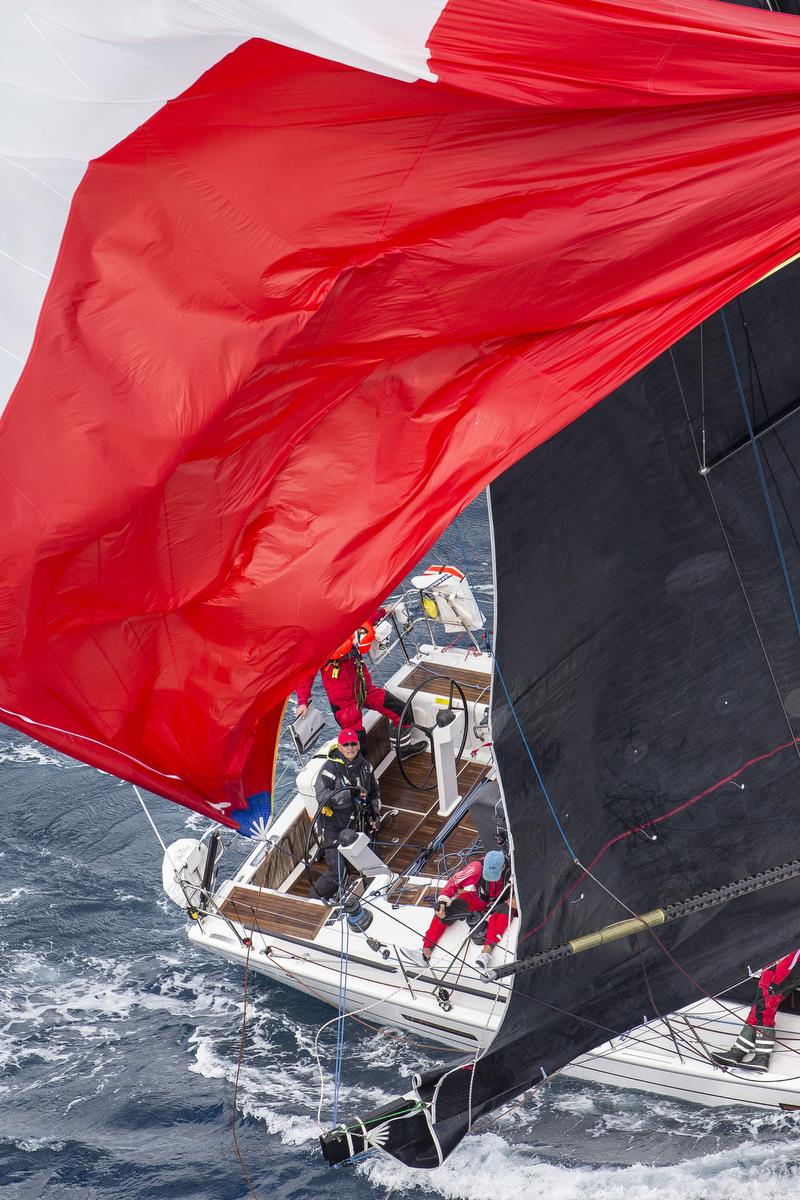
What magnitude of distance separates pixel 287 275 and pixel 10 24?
170cm

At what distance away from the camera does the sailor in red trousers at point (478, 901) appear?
11070mm

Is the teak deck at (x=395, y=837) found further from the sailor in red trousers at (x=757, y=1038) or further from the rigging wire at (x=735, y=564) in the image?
the rigging wire at (x=735, y=564)

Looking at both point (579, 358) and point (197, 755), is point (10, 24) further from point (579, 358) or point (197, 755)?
point (197, 755)

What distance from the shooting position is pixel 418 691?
47.5 ft

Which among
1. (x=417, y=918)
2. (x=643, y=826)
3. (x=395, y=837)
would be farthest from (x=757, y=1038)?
(x=395, y=837)

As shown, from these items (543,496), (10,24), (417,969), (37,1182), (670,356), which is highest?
(10,24)

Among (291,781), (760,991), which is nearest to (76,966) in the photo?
(291,781)

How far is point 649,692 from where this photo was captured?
7.94 metres

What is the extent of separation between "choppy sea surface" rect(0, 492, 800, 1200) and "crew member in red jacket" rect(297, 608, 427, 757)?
3.13 metres

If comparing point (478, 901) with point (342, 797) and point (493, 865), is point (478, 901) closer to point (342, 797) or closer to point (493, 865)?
point (493, 865)

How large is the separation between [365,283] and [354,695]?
27.5 feet

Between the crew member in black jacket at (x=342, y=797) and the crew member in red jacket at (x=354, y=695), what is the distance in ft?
1.62

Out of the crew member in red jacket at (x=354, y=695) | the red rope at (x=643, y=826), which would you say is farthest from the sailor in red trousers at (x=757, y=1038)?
the crew member in red jacket at (x=354, y=695)

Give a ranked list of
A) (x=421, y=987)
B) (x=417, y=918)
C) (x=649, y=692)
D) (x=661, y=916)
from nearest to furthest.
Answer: (x=649, y=692) → (x=661, y=916) → (x=421, y=987) → (x=417, y=918)
